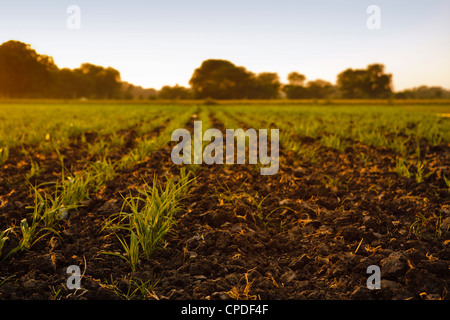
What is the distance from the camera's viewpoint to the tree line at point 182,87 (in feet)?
176

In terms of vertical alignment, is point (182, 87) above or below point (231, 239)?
above

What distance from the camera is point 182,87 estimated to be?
69.1m

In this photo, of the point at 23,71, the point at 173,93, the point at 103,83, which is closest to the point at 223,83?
the point at 173,93

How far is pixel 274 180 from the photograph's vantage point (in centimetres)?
387

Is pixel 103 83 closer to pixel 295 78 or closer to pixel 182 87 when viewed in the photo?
pixel 182 87

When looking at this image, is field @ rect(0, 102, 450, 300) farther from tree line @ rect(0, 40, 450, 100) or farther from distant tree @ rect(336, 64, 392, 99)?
distant tree @ rect(336, 64, 392, 99)

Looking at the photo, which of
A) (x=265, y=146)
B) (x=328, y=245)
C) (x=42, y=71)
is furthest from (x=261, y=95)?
(x=328, y=245)

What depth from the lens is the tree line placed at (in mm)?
53594

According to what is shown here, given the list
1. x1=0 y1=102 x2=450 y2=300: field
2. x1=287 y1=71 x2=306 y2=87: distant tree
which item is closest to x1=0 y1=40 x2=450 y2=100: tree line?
x1=287 y1=71 x2=306 y2=87: distant tree

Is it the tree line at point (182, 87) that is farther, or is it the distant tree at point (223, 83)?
the distant tree at point (223, 83)

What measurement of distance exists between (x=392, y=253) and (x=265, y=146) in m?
4.37

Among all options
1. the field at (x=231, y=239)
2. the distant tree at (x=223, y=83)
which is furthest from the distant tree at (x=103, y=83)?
the field at (x=231, y=239)

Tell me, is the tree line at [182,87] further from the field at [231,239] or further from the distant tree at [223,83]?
the field at [231,239]

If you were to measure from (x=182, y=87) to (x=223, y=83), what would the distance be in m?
11.2
